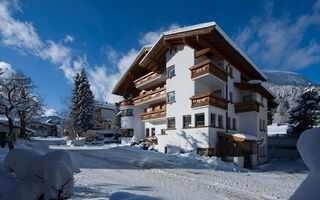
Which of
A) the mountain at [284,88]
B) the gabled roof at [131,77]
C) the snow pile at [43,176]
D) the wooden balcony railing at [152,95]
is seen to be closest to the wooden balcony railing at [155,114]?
the wooden balcony railing at [152,95]

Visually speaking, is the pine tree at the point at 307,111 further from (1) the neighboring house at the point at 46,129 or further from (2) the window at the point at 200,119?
(1) the neighboring house at the point at 46,129

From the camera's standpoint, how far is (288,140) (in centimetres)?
2664

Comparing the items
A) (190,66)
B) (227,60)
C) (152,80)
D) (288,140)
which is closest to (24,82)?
(152,80)

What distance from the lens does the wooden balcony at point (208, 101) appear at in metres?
16.7

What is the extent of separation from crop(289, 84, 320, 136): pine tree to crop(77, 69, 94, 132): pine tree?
117 feet

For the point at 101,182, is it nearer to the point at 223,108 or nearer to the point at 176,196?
the point at 176,196

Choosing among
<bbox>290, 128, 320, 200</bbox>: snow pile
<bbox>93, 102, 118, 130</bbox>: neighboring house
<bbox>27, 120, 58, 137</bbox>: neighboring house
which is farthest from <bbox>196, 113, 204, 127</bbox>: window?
<bbox>27, 120, 58, 137</bbox>: neighboring house

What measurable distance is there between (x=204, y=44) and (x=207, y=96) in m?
5.43

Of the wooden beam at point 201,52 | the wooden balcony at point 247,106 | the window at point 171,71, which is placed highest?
the wooden beam at point 201,52

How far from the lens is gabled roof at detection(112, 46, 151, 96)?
27695 millimetres

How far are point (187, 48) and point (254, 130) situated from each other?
476 inches

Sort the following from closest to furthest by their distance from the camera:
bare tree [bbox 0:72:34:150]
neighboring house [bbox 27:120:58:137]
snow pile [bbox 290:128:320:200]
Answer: snow pile [bbox 290:128:320:200]
bare tree [bbox 0:72:34:150]
neighboring house [bbox 27:120:58:137]

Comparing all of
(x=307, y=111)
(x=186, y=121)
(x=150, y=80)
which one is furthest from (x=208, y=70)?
(x=307, y=111)

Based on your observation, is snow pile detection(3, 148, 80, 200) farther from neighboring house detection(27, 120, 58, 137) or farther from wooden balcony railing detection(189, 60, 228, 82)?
neighboring house detection(27, 120, 58, 137)
